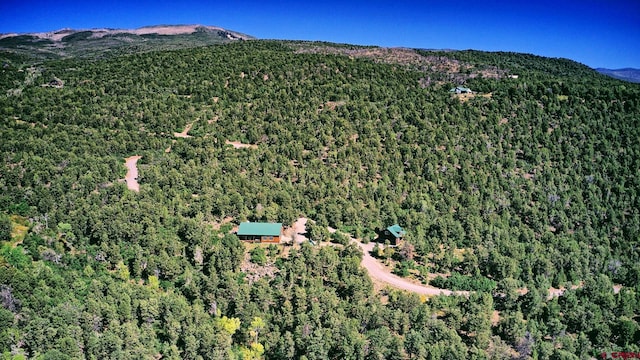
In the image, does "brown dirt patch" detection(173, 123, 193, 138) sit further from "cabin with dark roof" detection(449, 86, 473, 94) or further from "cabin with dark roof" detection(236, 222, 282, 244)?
"cabin with dark roof" detection(449, 86, 473, 94)

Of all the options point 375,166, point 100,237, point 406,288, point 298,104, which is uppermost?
point 298,104

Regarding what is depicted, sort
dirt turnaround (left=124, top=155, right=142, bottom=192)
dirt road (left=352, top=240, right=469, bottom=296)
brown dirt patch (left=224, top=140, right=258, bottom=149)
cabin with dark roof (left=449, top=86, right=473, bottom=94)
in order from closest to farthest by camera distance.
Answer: dirt road (left=352, top=240, right=469, bottom=296) < dirt turnaround (left=124, top=155, right=142, bottom=192) < brown dirt patch (left=224, top=140, right=258, bottom=149) < cabin with dark roof (left=449, top=86, right=473, bottom=94)

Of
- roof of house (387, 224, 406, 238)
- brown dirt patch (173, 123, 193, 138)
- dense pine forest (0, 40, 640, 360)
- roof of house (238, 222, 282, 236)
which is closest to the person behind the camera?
dense pine forest (0, 40, 640, 360)

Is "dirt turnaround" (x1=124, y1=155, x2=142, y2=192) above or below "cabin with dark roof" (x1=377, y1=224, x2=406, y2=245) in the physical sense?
above

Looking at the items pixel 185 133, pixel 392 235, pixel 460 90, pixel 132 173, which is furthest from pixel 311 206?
pixel 460 90

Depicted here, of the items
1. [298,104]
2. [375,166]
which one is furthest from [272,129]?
[375,166]

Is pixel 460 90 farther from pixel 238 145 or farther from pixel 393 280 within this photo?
pixel 393 280

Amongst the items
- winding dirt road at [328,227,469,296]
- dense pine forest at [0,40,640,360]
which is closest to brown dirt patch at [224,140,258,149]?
dense pine forest at [0,40,640,360]

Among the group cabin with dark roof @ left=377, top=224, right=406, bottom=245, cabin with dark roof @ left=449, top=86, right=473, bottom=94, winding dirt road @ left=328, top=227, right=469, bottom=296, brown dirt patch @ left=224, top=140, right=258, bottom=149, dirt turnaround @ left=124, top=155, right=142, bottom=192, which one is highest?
cabin with dark roof @ left=449, top=86, right=473, bottom=94

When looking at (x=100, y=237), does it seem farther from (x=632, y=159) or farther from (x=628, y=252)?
(x=632, y=159)
